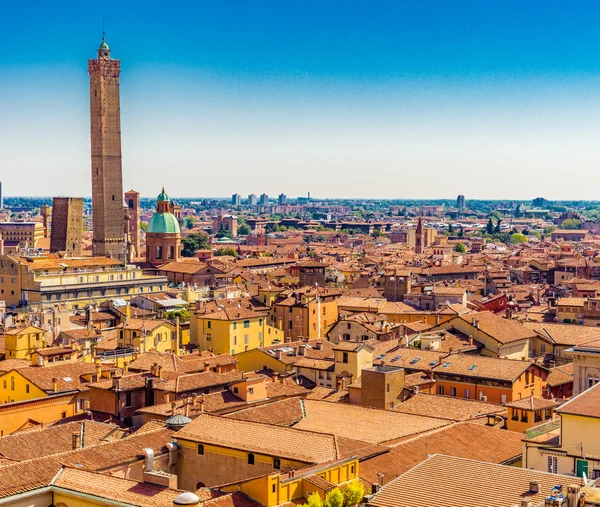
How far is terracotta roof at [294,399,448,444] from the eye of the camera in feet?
93.0

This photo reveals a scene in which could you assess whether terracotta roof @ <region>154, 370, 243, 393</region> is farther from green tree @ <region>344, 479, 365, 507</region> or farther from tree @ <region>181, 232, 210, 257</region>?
tree @ <region>181, 232, 210, 257</region>

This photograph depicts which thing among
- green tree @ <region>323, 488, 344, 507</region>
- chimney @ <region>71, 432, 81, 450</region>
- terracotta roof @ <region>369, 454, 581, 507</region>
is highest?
terracotta roof @ <region>369, 454, 581, 507</region>

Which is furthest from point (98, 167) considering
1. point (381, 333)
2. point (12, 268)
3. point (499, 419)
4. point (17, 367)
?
point (499, 419)

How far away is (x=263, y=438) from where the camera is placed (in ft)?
79.2

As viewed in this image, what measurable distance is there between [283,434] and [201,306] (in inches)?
1354

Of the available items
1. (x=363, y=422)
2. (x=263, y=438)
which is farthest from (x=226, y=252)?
(x=263, y=438)

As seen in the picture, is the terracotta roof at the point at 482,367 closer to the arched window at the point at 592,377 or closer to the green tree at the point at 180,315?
the arched window at the point at 592,377

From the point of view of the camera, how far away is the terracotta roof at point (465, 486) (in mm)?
18469

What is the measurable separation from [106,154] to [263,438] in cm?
7870

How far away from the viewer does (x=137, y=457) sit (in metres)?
25.2

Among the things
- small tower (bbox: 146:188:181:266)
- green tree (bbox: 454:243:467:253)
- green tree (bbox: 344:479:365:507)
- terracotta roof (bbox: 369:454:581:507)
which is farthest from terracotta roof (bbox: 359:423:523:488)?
green tree (bbox: 454:243:467:253)

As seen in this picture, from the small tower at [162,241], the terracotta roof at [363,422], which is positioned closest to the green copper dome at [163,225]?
the small tower at [162,241]

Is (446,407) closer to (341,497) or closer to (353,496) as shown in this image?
(353,496)

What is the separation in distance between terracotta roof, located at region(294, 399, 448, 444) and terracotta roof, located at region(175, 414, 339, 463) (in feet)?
12.4
